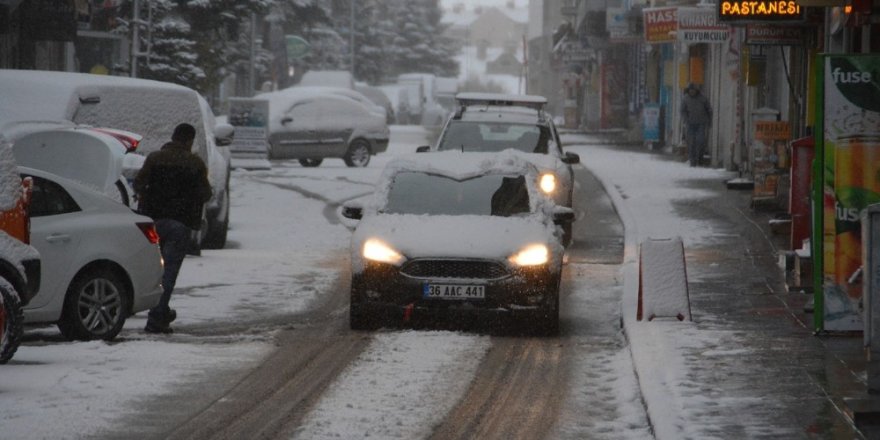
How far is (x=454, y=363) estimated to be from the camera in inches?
479

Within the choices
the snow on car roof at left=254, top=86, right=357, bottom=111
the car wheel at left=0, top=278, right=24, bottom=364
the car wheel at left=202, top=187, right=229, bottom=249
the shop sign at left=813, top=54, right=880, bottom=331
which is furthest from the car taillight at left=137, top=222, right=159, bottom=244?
the snow on car roof at left=254, top=86, right=357, bottom=111

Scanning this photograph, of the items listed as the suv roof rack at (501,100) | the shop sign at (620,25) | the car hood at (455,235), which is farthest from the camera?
the shop sign at (620,25)

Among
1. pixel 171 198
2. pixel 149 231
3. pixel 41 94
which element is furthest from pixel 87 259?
pixel 41 94

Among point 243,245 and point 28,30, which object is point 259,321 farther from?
point 28,30

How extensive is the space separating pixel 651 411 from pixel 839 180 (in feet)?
10.8

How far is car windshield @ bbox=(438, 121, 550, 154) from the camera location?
2270 centimetres

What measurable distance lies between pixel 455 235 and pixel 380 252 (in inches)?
24.9

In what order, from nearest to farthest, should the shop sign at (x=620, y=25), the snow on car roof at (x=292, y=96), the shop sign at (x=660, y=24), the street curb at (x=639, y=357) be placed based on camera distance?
the street curb at (x=639, y=357) → the snow on car roof at (x=292, y=96) → the shop sign at (x=660, y=24) → the shop sign at (x=620, y=25)

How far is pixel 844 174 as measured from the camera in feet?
40.5

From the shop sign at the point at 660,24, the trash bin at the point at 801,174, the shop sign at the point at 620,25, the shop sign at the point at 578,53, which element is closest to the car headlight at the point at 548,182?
the trash bin at the point at 801,174

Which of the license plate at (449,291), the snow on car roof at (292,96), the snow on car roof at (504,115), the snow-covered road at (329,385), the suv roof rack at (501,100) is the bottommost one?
the snow-covered road at (329,385)

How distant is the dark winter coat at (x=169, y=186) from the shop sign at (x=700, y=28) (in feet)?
72.0

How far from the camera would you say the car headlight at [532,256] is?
13844 mm

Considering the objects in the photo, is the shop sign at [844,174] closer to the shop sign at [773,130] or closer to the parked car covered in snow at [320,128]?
the shop sign at [773,130]
